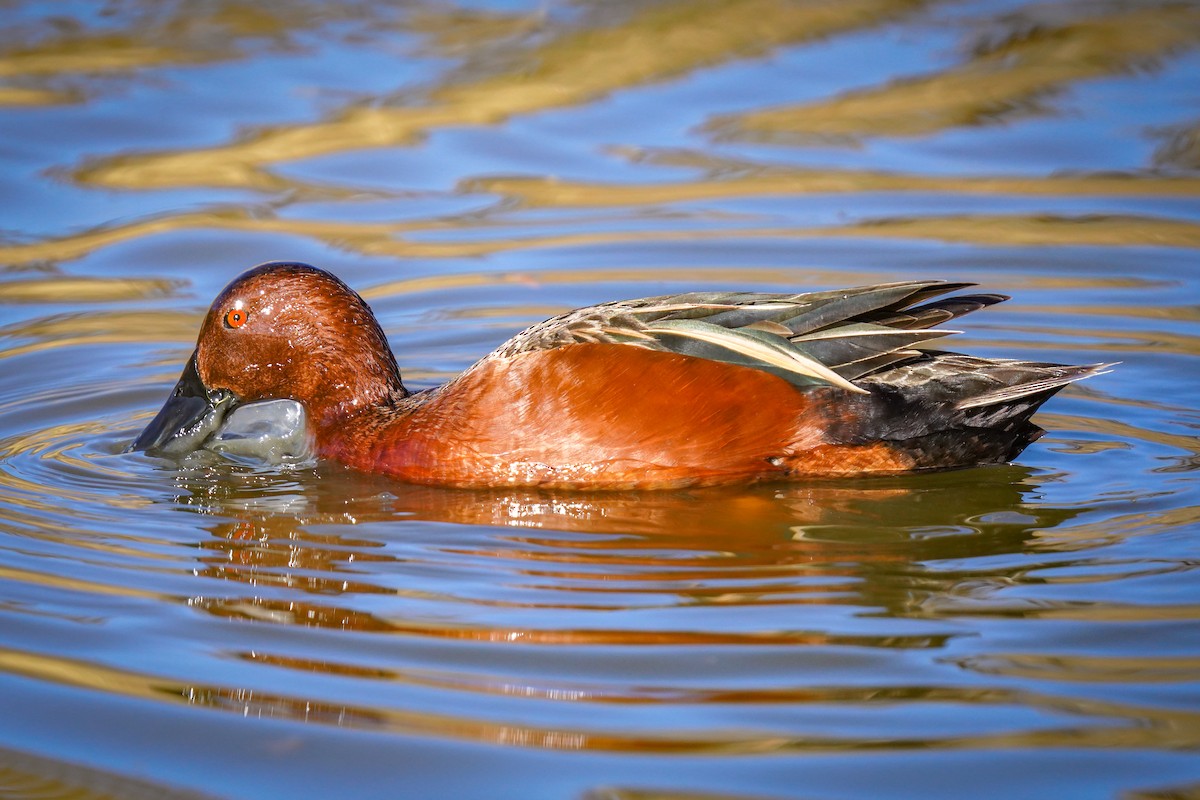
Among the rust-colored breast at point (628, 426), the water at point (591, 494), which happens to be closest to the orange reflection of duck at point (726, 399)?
the rust-colored breast at point (628, 426)

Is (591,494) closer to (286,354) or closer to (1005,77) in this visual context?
(286,354)

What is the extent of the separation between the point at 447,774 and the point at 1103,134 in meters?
8.43

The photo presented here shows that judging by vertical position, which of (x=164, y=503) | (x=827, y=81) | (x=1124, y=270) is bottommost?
(x=164, y=503)

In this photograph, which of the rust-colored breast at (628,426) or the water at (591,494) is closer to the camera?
the water at (591,494)

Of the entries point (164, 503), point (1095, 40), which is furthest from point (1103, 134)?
point (164, 503)

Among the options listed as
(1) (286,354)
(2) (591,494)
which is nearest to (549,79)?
(1) (286,354)

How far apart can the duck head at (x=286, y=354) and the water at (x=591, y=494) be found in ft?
0.92

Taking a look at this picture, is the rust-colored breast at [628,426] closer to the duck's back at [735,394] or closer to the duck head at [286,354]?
the duck's back at [735,394]

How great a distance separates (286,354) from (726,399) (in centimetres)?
186

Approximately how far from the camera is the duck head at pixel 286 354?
6102 mm

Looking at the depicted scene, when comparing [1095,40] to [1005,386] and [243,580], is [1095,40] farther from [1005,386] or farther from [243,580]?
[243,580]

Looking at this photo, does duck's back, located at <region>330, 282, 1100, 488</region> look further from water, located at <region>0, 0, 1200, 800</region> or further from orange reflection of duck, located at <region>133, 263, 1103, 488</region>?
water, located at <region>0, 0, 1200, 800</region>

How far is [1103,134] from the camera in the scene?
10547 millimetres

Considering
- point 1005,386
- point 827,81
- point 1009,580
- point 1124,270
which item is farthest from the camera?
point 827,81
